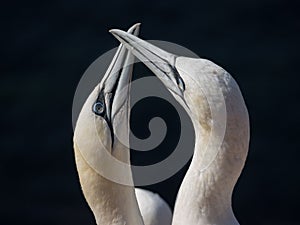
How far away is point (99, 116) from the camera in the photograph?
539 centimetres

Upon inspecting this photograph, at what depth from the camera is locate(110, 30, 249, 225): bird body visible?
504 centimetres

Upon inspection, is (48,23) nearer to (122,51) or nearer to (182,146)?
(182,146)

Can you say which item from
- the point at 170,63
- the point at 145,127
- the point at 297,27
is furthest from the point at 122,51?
the point at 297,27

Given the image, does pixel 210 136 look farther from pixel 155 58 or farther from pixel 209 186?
pixel 155 58

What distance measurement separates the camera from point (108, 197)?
17.9 feet

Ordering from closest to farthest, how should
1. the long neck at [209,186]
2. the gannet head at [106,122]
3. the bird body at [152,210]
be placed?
the long neck at [209,186] → the gannet head at [106,122] → the bird body at [152,210]

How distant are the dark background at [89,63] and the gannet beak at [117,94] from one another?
11.2 ft

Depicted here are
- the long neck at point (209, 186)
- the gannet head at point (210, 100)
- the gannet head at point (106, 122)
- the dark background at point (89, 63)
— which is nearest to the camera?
the gannet head at point (210, 100)

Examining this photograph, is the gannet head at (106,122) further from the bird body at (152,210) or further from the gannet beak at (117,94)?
the bird body at (152,210)

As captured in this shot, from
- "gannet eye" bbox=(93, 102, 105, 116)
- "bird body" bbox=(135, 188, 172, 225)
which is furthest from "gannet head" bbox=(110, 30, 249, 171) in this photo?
"bird body" bbox=(135, 188, 172, 225)

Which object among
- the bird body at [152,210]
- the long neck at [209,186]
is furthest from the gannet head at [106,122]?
the bird body at [152,210]

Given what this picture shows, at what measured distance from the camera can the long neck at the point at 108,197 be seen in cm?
540

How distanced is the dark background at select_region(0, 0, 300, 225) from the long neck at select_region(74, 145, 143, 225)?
3.36 meters

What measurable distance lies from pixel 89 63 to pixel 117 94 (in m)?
4.01
